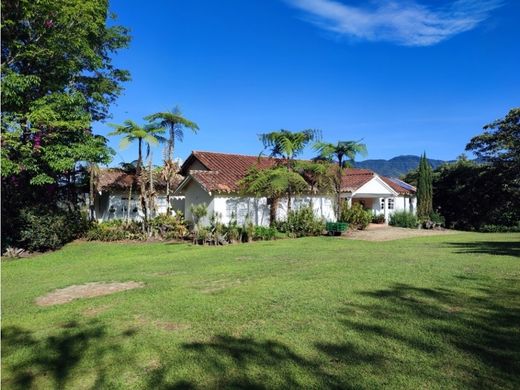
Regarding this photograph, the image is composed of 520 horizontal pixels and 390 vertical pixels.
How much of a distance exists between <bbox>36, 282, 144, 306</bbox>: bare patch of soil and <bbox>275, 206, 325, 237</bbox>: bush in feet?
43.7

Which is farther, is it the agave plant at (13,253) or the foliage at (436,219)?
the foliage at (436,219)

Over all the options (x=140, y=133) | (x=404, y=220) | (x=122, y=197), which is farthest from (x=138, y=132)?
(x=404, y=220)

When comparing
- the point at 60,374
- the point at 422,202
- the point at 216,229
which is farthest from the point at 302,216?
the point at 60,374

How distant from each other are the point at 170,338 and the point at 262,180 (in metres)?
16.6

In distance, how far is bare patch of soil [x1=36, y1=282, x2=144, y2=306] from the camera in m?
8.10

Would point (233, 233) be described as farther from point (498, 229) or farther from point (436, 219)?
point (498, 229)

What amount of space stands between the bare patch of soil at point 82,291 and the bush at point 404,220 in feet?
78.1

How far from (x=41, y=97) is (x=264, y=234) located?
39.5 ft

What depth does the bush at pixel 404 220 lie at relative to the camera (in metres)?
28.6

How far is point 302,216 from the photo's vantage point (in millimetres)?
22172

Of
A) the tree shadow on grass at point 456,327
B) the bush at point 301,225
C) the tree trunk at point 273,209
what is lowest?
the tree shadow on grass at point 456,327

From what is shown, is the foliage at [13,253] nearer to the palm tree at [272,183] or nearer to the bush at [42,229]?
the bush at [42,229]

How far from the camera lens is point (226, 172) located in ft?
81.1

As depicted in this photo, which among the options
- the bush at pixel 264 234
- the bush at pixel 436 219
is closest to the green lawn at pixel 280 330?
the bush at pixel 264 234
